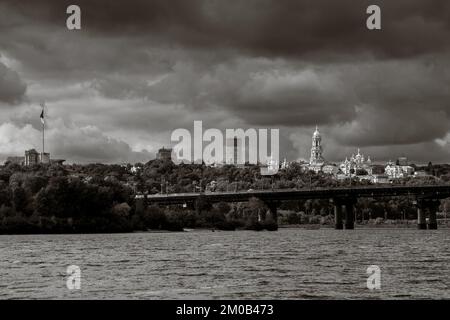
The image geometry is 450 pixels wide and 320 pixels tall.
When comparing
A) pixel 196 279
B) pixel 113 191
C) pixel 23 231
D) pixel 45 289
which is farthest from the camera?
pixel 113 191

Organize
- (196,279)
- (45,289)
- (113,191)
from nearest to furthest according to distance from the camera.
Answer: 1. (45,289)
2. (196,279)
3. (113,191)

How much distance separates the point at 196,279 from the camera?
6169cm

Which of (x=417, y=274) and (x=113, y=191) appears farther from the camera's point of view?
(x=113, y=191)

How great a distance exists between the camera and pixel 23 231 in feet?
557

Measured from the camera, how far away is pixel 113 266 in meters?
74.9

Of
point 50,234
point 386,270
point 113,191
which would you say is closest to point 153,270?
point 386,270
